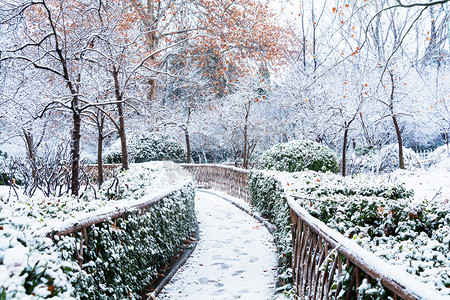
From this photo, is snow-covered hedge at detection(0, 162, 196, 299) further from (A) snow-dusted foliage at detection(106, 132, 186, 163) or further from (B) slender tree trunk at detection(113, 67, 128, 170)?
(A) snow-dusted foliage at detection(106, 132, 186, 163)

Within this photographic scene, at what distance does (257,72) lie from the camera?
2055 centimetres

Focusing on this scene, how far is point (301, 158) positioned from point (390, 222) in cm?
681

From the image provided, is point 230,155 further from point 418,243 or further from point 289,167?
point 418,243

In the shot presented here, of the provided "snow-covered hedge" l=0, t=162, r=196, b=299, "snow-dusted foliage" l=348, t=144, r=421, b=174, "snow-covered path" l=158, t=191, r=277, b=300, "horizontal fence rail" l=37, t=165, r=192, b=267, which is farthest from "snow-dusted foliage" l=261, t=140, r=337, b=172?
"horizontal fence rail" l=37, t=165, r=192, b=267

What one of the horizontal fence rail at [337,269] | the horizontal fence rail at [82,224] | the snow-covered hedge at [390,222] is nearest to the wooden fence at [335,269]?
the horizontal fence rail at [337,269]

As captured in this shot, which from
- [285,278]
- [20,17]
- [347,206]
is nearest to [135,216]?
[285,278]

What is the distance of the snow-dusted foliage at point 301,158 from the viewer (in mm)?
10953

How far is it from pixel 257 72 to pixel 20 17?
49.8 ft

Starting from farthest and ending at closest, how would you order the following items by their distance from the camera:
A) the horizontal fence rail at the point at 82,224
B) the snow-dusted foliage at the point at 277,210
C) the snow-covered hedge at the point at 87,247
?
the snow-dusted foliage at the point at 277,210 < the horizontal fence rail at the point at 82,224 < the snow-covered hedge at the point at 87,247

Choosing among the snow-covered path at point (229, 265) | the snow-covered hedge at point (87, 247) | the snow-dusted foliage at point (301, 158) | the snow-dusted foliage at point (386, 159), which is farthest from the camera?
the snow-dusted foliage at point (386, 159)

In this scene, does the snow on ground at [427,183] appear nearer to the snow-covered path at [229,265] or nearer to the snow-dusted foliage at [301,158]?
the snow-dusted foliage at [301,158]

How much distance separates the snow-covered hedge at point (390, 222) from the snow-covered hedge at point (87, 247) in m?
1.78

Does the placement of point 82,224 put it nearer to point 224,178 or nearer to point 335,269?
point 335,269

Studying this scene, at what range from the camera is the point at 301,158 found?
11.0m
